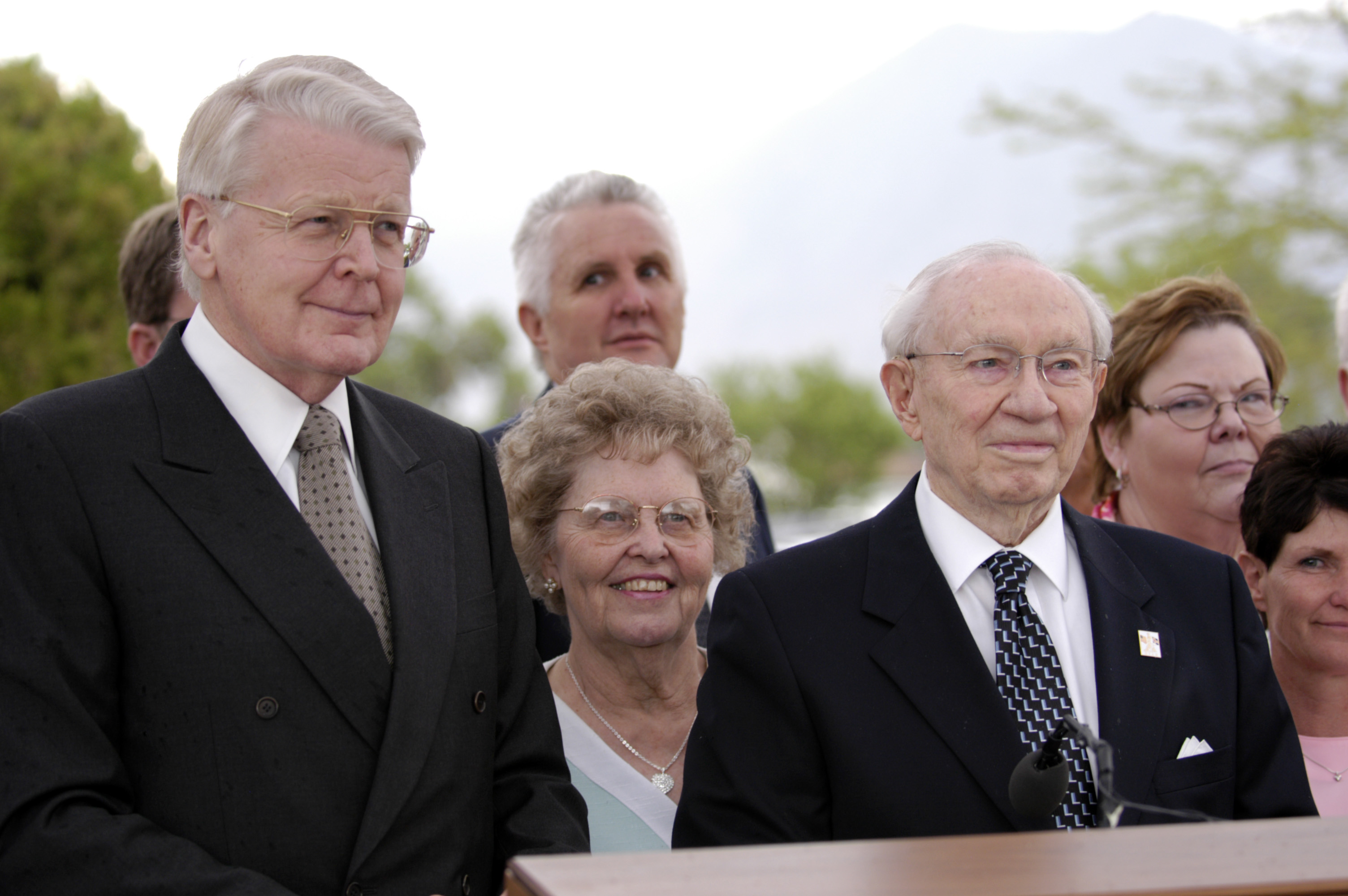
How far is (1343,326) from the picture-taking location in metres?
4.18

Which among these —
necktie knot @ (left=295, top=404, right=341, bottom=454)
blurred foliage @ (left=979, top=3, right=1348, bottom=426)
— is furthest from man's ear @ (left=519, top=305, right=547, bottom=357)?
blurred foliage @ (left=979, top=3, right=1348, bottom=426)

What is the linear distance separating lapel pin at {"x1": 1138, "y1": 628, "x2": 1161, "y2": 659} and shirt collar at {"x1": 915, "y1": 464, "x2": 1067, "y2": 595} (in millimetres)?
172

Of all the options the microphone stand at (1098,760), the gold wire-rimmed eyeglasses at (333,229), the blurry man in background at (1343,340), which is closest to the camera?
the microphone stand at (1098,760)

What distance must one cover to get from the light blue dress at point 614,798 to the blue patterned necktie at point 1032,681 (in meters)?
0.99

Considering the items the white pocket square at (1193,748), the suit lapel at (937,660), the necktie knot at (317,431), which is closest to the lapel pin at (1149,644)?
the white pocket square at (1193,748)

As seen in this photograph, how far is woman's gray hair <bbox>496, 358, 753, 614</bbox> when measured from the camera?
124 inches

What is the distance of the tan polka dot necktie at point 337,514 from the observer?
2.28m

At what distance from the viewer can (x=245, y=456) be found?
7.24ft

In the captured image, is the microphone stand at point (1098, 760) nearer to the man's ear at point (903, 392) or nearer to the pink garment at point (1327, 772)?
the man's ear at point (903, 392)

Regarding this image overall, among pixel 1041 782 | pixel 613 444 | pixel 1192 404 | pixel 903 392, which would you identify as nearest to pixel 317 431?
pixel 613 444

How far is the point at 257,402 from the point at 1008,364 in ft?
4.77

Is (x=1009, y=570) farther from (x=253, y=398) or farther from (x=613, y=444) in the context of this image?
(x=253, y=398)

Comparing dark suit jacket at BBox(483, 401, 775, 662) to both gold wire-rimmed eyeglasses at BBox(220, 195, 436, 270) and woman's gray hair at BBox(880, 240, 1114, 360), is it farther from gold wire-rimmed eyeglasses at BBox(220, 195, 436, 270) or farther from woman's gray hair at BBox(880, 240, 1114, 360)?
gold wire-rimmed eyeglasses at BBox(220, 195, 436, 270)

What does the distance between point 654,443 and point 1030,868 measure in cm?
182
